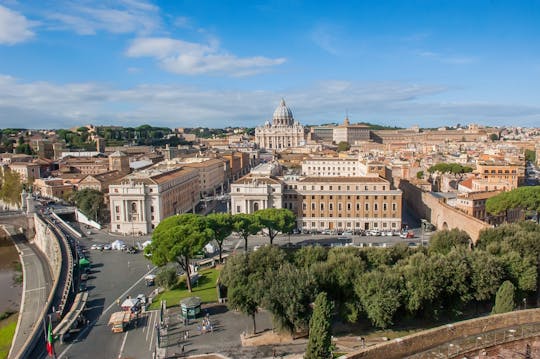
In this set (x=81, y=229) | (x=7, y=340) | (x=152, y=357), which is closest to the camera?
(x=152, y=357)

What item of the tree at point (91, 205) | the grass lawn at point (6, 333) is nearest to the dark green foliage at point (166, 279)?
the grass lawn at point (6, 333)

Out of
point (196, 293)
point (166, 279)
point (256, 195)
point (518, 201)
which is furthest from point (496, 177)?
point (166, 279)

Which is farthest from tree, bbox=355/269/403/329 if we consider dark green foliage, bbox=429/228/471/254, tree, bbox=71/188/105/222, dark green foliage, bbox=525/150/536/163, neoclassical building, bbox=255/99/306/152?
neoclassical building, bbox=255/99/306/152

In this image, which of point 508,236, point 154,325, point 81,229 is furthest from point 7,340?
point 508,236

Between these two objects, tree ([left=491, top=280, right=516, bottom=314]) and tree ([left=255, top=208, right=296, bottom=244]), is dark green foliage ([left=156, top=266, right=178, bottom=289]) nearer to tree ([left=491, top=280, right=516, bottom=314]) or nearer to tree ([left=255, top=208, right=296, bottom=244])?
tree ([left=255, top=208, right=296, bottom=244])

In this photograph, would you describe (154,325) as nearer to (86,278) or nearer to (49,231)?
(86,278)

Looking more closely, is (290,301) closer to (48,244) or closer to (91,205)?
(48,244)
